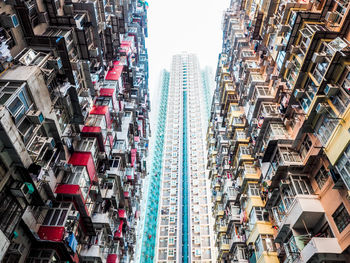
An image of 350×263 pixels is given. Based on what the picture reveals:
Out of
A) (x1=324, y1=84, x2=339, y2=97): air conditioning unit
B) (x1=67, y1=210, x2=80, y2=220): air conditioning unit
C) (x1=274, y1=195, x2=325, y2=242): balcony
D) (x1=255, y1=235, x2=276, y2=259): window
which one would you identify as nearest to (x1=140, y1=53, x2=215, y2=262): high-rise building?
(x1=255, y1=235, x2=276, y2=259): window

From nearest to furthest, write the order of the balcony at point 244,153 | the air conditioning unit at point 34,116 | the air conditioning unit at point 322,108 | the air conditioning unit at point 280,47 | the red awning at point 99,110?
the air conditioning unit at point 34,116, the air conditioning unit at point 322,108, the air conditioning unit at point 280,47, the red awning at point 99,110, the balcony at point 244,153

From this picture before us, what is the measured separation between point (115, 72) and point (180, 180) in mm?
50383

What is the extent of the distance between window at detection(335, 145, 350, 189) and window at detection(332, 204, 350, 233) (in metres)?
2.60

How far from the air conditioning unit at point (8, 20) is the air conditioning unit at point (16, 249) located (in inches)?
571

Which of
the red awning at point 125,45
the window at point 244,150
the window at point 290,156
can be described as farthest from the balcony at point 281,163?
the red awning at point 125,45

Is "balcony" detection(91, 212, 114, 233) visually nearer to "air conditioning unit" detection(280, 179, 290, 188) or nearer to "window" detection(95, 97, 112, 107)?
"window" detection(95, 97, 112, 107)

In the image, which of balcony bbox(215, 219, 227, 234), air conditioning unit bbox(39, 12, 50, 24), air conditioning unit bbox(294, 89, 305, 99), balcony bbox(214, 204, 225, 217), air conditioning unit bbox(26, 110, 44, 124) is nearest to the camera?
air conditioning unit bbox(26, 110, 44, 124)

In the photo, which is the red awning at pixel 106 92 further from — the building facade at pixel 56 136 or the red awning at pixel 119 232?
the red awning at pixel 119 232

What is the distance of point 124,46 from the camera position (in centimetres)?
3847

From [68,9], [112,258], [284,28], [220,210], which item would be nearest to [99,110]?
[68,9]

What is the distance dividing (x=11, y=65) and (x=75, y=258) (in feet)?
53.2

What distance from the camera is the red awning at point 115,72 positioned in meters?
30.4

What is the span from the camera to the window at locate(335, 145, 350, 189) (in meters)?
12.8

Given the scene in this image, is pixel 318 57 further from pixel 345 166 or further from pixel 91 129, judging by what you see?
pixel 91 129
